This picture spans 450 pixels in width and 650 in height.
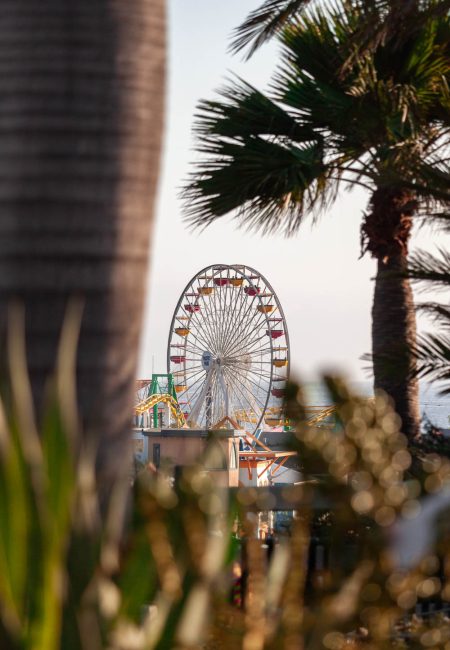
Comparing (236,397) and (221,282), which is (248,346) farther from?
(221,282)

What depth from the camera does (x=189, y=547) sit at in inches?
73.1

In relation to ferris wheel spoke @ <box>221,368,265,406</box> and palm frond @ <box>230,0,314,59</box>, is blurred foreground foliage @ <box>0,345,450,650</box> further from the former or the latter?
ferris wheel spoke @ <box>221,368,265,406</box>

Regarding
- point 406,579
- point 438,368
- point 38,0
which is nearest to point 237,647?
point 406,579

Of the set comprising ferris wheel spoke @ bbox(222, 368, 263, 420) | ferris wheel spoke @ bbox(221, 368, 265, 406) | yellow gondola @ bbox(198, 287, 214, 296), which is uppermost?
yellow gondola @ bbox(198, 287, 214, 296)

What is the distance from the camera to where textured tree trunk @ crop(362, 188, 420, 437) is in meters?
10.5

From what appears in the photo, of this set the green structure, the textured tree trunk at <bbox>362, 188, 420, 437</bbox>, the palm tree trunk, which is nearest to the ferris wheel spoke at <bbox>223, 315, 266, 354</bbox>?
the green structure

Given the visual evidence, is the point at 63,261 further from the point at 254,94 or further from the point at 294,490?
the point at 254,94

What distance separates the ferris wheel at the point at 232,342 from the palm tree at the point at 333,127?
23.2 meters

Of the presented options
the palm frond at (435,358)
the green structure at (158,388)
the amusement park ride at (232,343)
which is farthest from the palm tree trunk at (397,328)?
the green structure at (158,388)

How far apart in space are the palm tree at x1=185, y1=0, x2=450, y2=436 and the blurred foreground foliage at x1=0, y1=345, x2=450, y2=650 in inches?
291

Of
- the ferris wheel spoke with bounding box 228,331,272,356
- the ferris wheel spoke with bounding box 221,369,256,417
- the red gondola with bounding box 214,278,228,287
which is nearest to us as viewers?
the ferris wheel spoke with bounding box 228,331,272,356

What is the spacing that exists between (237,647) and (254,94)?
8.91 meters

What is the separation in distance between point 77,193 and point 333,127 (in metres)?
8.19

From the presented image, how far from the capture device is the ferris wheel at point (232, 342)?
34219 millimetres
